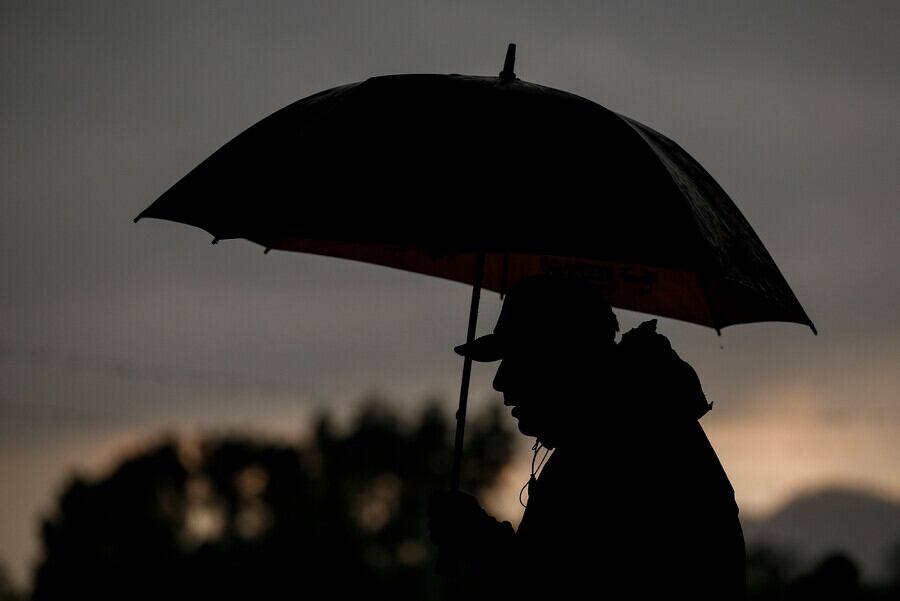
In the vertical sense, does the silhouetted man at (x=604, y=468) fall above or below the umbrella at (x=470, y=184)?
below

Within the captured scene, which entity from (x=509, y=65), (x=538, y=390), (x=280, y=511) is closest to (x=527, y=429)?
(x=538, y=390)

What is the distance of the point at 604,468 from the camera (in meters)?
3.99

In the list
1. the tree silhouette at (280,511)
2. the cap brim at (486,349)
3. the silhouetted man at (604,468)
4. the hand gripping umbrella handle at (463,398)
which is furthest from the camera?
the tree silhouette at (280,511)

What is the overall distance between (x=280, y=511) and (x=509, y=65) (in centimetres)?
7916

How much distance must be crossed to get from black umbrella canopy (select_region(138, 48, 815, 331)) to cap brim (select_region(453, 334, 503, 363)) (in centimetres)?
28

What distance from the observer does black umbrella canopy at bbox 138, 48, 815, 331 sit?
4.36m

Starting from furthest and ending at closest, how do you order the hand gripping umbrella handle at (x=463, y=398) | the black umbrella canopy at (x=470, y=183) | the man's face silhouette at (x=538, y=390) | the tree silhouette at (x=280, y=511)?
the tree silhouette at (x=280, y=511) → the hand gripping umbrella handle at (x=463, y=398) → the black umbrella canopy at (x=470, y=183) → the man's face silhouette at (x=538, y=390)

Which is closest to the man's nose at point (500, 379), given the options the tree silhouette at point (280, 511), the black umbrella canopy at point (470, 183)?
the black umbrella canopy at point (470, 183)

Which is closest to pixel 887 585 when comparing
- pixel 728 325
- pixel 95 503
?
pixel 95 503

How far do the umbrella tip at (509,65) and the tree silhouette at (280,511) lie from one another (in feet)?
179

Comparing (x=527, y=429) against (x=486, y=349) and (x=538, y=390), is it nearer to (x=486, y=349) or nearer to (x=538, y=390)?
(x=538, y=390)

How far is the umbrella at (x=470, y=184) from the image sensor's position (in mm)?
4359

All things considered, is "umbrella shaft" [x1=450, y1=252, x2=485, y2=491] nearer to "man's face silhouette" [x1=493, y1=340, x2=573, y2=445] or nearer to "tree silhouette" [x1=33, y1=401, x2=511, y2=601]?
"man's face silhouette" [x1=493, y1=340, x2=573, y2=445]

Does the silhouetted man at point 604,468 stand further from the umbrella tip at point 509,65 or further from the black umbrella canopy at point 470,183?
the umbrella tip at point 509,65
